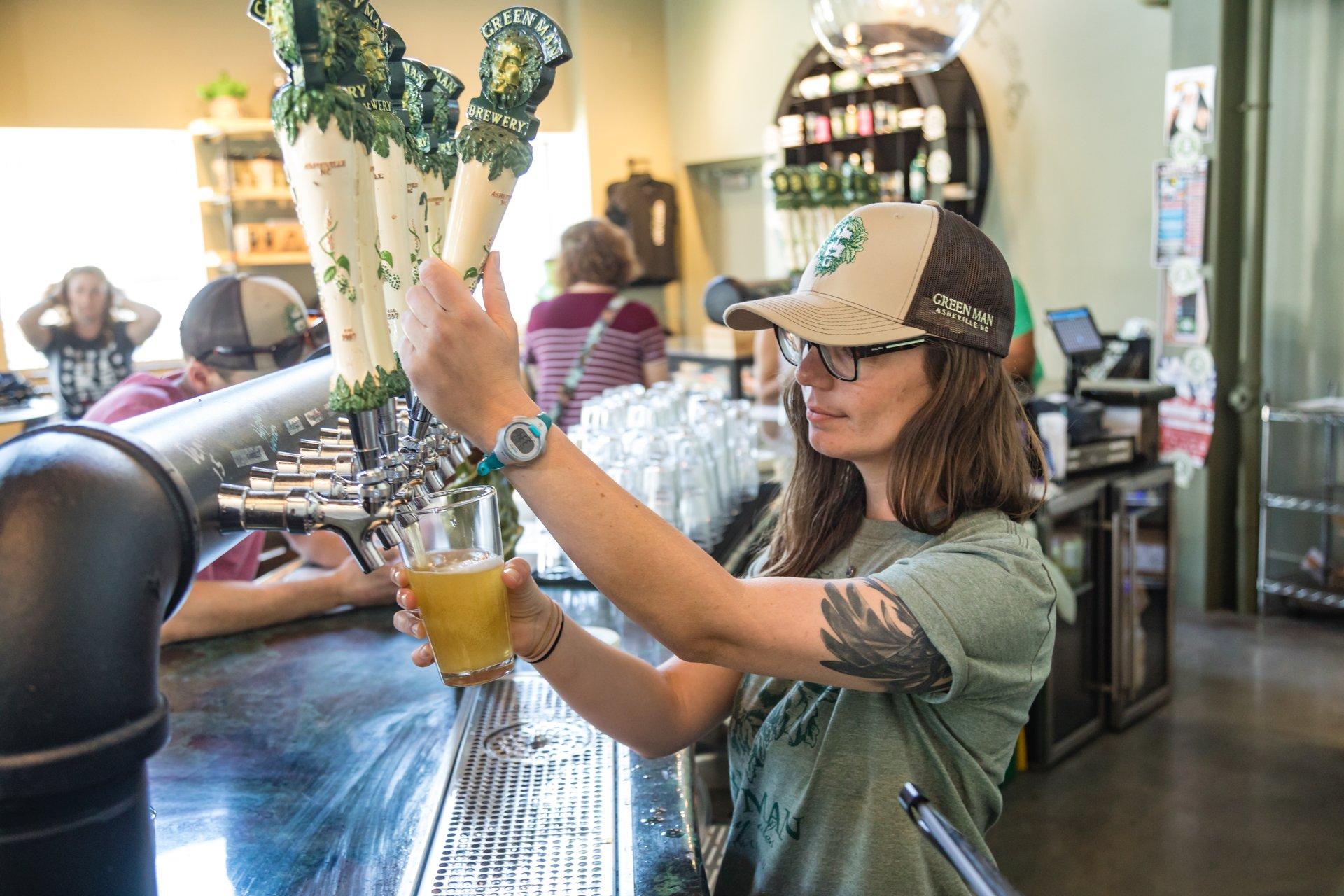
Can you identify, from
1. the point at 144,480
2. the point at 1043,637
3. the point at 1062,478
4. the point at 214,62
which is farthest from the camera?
the point at 214,62

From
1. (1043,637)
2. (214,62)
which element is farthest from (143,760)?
(214,62)

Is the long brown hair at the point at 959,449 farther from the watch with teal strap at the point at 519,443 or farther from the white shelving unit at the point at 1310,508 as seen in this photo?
the white shelving unit at the point at 1310,508

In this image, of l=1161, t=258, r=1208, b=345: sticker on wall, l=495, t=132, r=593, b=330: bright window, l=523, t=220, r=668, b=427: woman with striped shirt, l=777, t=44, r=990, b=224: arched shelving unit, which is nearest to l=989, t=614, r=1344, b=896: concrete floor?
l=1161, t=258, r=1208, b=345: sticker on wall

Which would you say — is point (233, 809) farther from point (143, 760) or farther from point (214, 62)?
point (214, 62)

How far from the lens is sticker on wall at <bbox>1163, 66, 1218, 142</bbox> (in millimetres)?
4883

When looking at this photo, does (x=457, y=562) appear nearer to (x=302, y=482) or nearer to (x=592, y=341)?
(x=302, y=482)

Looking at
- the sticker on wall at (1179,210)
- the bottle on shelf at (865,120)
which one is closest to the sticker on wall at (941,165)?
the bottle on shelf at (865,120)

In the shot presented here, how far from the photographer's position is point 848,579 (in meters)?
1.17

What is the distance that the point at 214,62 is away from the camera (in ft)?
25.7

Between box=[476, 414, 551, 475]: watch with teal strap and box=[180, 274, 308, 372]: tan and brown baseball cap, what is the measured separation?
1.53m

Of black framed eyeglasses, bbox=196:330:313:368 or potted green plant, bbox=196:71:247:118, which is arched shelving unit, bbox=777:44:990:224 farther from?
Result: black framed eyeglasses, bbox=196:330:313:368

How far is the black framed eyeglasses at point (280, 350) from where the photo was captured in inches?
94.2

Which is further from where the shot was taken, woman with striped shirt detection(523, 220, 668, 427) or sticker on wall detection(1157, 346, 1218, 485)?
sticker on wall detection(1157, 346, 1218, 485)

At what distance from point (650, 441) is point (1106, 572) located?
1937 mm
